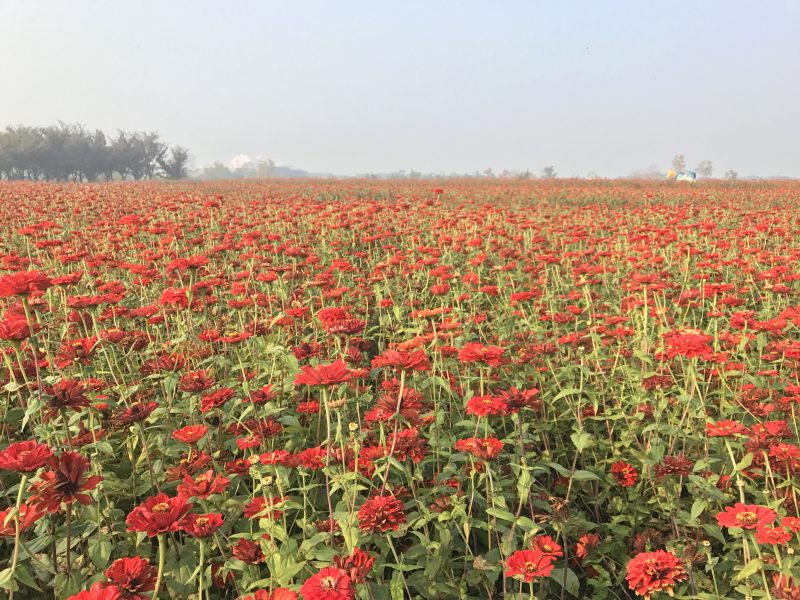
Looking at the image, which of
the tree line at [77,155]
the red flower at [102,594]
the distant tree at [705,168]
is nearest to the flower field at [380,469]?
the red flower at [102,594]

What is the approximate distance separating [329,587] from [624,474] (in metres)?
1.97

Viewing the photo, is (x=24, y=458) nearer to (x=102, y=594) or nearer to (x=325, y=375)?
(x=102, y=594)

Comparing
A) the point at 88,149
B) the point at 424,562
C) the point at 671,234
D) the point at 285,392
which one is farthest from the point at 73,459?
the point at 88,149

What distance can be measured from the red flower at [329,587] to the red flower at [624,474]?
1.88 m

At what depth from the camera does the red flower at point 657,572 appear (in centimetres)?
149

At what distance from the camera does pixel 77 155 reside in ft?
186

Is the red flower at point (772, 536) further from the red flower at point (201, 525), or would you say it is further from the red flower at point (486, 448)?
the red flower at point (201, 525)

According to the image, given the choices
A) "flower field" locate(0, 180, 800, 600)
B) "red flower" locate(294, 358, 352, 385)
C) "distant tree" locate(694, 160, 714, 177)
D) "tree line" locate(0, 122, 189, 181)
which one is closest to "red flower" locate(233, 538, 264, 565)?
"flower field" locate(0, 180, 800, 600)

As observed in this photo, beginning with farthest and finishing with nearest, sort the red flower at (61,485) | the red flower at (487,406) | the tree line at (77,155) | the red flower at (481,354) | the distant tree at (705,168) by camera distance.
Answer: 1. the distant tree at (705,168)
2. the tree line at (77,155)
3. the red flower at (481,354)
4. the red flower at (487,406)
5. the red flower at (61,485)

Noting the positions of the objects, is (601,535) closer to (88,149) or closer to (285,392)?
(285,392)

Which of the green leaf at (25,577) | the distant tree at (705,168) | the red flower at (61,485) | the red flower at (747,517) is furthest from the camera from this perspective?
the distant tree at (705,168)

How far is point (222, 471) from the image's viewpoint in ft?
7.40

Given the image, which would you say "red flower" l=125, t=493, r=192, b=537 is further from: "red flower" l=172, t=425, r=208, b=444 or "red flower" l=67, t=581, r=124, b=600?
"red flower" l=172, t=425, r=208, b=444

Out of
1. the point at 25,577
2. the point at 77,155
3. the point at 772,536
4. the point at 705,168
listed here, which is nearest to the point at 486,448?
the point at 772,536
